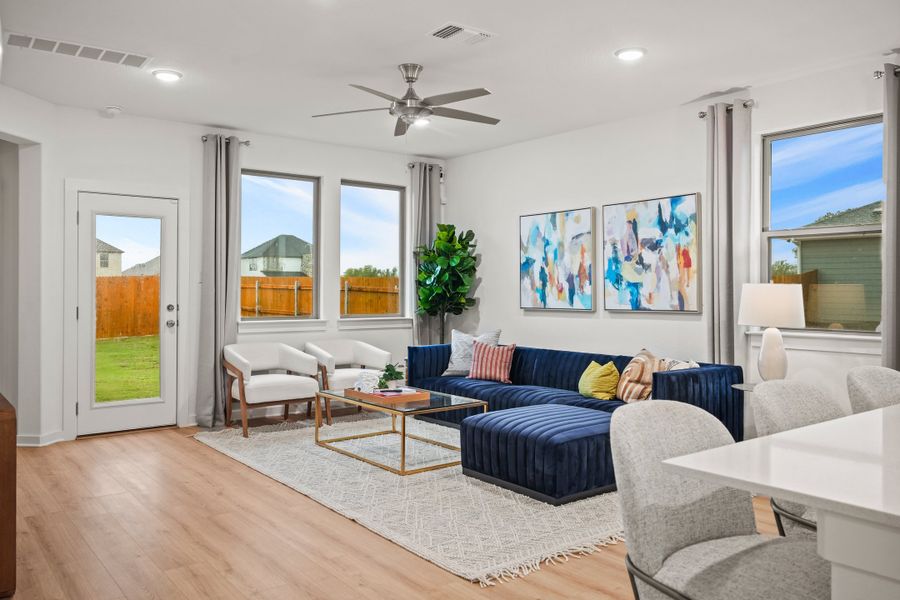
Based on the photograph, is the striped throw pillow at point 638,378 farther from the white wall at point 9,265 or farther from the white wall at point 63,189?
the white wall at point 9,265

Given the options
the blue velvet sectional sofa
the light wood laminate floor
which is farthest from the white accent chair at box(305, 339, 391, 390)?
the light wood laminate floor

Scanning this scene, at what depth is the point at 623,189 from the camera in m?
6.05

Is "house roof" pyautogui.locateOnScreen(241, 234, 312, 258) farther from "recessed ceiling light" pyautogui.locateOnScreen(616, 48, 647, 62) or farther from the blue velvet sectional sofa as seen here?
"recessed ceiling light" pyautogui.locateOnScreen(616, 48, 647, 62)

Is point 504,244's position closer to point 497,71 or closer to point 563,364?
point 563,364

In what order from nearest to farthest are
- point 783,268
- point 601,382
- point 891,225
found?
1. point 891,225
2. point 783,268
3. point 601,382

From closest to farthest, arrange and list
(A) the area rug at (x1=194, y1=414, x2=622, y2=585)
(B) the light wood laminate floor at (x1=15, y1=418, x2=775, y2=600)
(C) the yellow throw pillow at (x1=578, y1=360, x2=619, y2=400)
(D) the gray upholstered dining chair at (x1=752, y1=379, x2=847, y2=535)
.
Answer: (D) the gray upholstered dining chair at (x1=752, y1=379, x2=847, y2=535) < (B) the light wood laminate floor at (x1=15, y1=418, x2=775, y2=600) < (A) the area rug at (x1=194, y1=414, x2=622, y2=585) < (C) the yellow throw pillow at (x1=578, y1=360, x2=619, y2=400)

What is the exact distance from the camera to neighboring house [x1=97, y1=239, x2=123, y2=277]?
5.91m

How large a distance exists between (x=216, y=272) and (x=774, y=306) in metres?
4.65

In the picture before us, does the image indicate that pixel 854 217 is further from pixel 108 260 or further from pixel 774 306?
pixel 108 260

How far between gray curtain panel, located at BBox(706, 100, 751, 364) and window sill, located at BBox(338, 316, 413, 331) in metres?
3.52

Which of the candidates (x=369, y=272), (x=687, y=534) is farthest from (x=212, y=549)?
(x=369, y=272)

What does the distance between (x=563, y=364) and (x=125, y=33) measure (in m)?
4.06

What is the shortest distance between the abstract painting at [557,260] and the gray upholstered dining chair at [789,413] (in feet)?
13.3

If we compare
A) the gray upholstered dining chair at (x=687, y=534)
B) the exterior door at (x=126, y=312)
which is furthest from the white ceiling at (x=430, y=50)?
the gray upholstered dining chair at (x=687, y=534)
